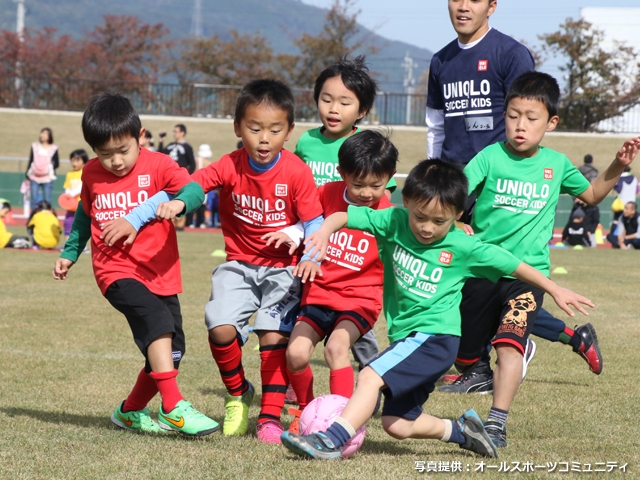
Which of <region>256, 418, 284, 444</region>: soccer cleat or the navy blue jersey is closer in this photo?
<region>256, 418, 284, 444</region>: soccer cleat

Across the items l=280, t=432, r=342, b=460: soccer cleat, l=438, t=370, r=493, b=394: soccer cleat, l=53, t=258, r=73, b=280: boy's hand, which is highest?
l=53, t=258, r=73, b=280: boy's hand

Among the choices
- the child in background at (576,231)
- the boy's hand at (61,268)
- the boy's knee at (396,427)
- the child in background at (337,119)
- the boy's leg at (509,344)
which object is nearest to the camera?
the boy's knee at (396,427)

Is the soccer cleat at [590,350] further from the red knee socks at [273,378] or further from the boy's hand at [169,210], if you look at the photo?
the boy's hand at [169,210]

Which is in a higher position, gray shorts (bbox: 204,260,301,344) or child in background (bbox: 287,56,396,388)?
child in background (bbox: 287,56,396,388)

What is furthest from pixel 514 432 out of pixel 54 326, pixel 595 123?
pixel 595 123

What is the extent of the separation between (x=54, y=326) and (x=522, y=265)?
523 cm

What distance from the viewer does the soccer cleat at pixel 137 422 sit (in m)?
4.62

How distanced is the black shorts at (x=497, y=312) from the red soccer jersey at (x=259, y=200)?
1024 millimetres

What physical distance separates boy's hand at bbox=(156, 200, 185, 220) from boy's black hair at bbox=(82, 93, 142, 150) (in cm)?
51

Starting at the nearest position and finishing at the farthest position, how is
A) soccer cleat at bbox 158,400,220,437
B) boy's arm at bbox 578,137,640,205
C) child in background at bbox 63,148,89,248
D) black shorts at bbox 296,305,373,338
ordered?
1. soccer cleat at bbox 158,400,220,437
2. black shorts at bbox 296,305,373,338
3. boy's arm at bbox 578,137,640,205
4. child in background at bbox 63,148,89,248

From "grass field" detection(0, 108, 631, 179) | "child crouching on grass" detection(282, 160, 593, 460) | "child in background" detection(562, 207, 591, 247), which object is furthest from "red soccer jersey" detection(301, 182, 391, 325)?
"grass field" detection(0, 108, 631, 179)

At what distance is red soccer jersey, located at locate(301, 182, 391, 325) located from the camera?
14.9 ft

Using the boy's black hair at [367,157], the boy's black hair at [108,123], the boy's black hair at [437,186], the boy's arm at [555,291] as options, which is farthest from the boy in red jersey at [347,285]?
the boy's black hair at [108,123]

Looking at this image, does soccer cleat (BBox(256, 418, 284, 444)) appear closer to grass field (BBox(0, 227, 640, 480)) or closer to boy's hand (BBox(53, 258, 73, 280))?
grass field (BBox(0, 227, 640, 480))
